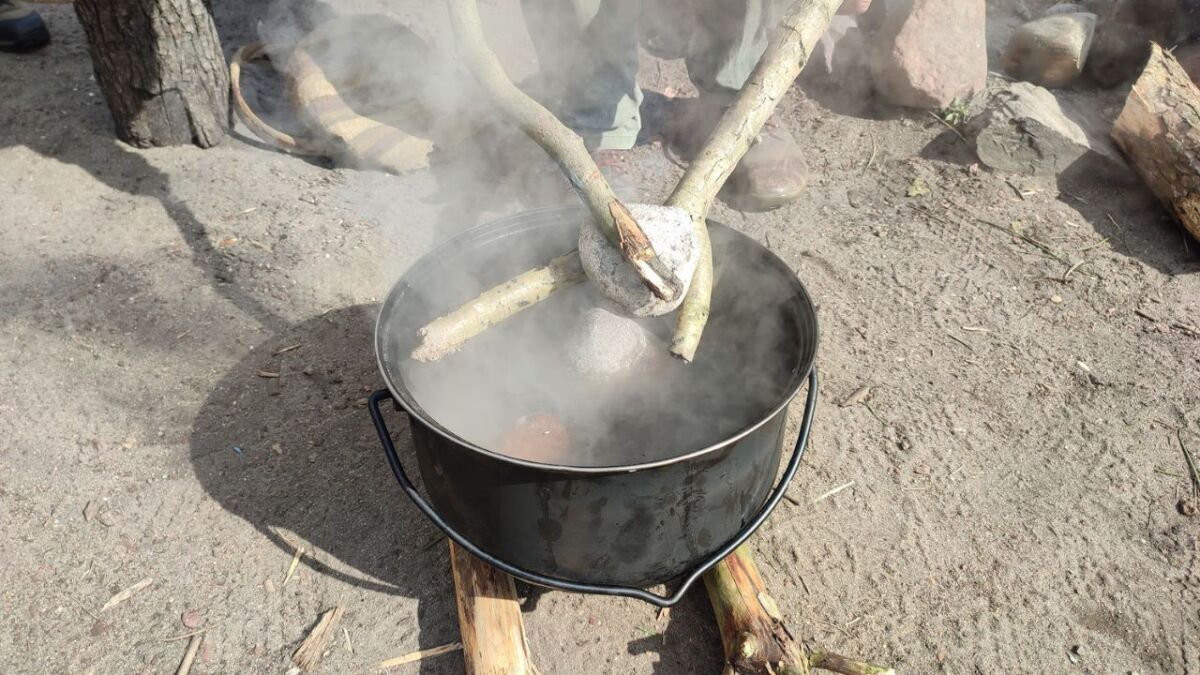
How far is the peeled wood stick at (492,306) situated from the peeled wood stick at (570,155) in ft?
0.61

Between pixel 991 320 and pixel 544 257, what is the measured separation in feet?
6.23

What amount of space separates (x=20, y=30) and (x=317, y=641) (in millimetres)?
3835

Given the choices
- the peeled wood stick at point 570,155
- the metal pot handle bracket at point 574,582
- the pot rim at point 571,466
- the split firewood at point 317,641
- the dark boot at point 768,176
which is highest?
the peeled wood stick at point 570,155

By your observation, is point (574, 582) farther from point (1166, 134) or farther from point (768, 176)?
point (1166, 134)

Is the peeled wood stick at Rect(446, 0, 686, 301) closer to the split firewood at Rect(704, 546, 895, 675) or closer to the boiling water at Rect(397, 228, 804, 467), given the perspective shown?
the boiling water at Rect(397, 228, 804, 467)

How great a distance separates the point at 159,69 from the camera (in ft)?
11.4

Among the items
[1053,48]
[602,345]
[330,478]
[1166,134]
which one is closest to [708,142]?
[602,345]

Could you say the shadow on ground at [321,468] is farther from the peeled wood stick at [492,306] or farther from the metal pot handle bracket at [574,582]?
the peeled wood stick at [492,306]

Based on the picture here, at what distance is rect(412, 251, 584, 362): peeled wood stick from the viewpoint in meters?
1.78

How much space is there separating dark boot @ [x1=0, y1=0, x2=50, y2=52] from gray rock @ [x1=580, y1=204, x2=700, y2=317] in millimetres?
3864

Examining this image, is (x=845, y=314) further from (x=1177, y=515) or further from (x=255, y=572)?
(x=255, y=572)

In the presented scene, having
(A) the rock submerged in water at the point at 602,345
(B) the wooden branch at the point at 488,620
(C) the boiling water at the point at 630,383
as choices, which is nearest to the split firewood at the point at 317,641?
(B) the wooden branch at the point at 488,620

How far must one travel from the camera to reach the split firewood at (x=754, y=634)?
1813mm

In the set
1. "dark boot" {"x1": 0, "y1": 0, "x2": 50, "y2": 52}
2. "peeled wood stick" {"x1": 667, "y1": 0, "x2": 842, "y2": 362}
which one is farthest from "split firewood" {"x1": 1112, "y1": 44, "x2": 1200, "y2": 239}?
"dark boot" {"x1": 0, "y1": 0, "x2": 50, "y2": 52}
